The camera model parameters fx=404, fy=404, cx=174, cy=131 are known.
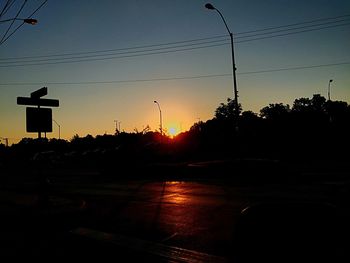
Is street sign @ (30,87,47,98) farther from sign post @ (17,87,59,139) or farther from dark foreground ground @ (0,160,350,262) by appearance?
dark foreground ground @ (0,160,350,262)

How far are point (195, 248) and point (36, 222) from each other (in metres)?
5.34

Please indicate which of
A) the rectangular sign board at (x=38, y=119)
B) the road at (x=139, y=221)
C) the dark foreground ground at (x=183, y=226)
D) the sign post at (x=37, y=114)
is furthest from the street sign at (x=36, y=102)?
the road at (x=139, y=221)

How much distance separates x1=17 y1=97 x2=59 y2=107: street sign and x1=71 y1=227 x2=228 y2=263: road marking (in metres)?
5.80

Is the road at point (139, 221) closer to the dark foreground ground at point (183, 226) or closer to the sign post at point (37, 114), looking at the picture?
the dark foreground ground at point (183, 226)

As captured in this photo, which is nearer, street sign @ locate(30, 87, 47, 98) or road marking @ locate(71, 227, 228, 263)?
road marking @ locate(71, 227, 228, 263)

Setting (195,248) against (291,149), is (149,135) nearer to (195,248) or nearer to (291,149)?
(291,149)

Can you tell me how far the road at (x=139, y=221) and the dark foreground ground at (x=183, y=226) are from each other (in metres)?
0.02

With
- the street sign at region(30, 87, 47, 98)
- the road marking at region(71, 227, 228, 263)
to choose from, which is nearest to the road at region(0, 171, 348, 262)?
the road marking at region(71, 227, 228, 263)

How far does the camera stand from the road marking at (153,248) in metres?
6.74

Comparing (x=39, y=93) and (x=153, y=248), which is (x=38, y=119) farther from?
(x=153, y=248)

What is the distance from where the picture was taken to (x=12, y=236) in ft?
29.9

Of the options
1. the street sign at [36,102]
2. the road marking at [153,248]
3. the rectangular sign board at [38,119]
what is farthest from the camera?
the street sign at [36,102]

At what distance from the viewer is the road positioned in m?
7.77

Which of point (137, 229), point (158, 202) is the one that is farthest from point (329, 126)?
point (137, 229)
